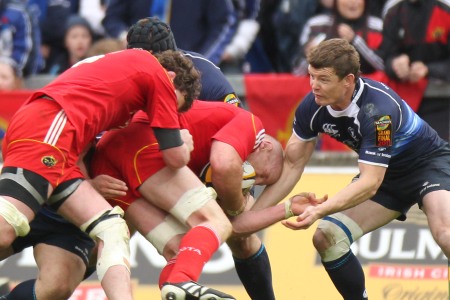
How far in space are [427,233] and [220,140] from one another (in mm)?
2462

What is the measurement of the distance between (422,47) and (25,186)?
5036 mm

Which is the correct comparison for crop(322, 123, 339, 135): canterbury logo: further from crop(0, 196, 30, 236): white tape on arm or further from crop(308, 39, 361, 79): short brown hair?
crop(0, 196, 30, 236): white tape on arm

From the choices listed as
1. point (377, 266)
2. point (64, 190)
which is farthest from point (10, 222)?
point (377, 266)

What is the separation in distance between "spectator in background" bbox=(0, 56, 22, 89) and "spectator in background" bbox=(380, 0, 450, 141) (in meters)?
3.19

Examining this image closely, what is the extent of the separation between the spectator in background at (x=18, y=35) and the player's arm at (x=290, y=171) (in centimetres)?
415

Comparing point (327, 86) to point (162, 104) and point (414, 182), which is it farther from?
point (162, 104)

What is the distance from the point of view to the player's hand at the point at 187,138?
7.91m

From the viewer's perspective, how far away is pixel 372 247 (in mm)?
9797

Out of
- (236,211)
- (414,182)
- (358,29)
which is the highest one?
(236,211)

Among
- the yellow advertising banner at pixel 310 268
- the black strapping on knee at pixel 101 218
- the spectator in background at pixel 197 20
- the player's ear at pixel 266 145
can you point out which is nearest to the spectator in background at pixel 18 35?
the spectator in background at pixel 197 20

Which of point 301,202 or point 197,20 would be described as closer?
point 301,202

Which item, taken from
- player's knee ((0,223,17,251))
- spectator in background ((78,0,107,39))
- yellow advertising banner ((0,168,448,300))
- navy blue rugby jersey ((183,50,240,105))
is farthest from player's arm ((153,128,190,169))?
spectator in background ((78,0,107,39))

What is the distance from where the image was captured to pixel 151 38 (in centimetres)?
845

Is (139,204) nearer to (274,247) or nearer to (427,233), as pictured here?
(274,247)
